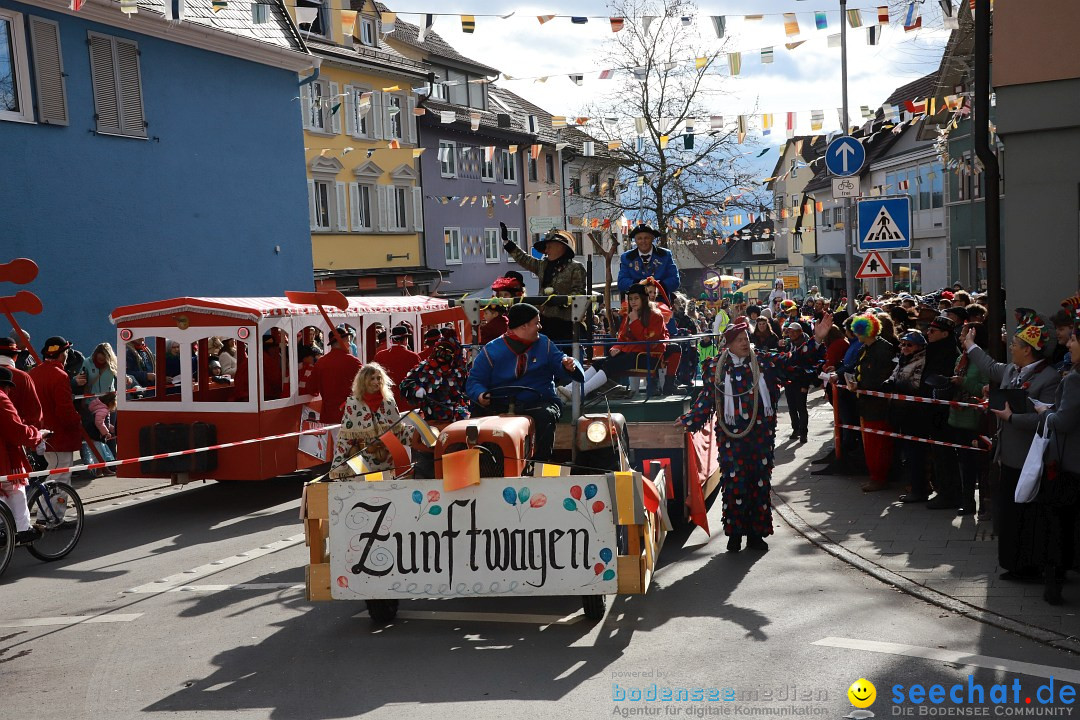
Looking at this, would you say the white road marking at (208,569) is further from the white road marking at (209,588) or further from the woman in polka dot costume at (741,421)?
the woman in polka dot costume at (741,421)

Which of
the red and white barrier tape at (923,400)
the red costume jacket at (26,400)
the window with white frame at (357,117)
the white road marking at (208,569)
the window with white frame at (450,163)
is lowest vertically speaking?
the white road marking at (208,569)

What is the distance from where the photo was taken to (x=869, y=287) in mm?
53531

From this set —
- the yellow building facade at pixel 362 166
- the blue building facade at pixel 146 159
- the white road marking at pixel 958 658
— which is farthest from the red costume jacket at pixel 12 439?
the yellow building facade at pixel 362 166

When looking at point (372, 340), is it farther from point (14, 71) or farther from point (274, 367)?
point (14, 71)

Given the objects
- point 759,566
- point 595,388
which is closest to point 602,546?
point 759,566

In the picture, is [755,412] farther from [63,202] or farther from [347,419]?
[63,202]

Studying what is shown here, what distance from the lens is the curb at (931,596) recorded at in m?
6.50

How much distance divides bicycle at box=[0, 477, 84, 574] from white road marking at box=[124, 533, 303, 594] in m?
1.60

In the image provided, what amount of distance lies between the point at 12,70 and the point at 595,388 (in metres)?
12.5

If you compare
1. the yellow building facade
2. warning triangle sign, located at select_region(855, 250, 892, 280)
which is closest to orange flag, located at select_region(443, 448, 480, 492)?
warning triangle sign, located at select_region(855, 250, 892, 280)

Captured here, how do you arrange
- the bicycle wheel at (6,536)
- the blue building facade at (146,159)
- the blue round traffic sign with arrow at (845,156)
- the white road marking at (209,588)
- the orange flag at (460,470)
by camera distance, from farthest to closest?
1. the blue building facade at (146,159)
2. the blue round traffic sign with arrow at (845,156)
3. the bicycle wheel at (6,536)
4. the white road marking at (209,588)
5. the orange flag at (460,470)

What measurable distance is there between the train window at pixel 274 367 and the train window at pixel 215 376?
33 cm

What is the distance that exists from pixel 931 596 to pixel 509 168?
41123 mm

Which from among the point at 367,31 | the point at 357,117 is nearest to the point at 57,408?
the point at 357,117
